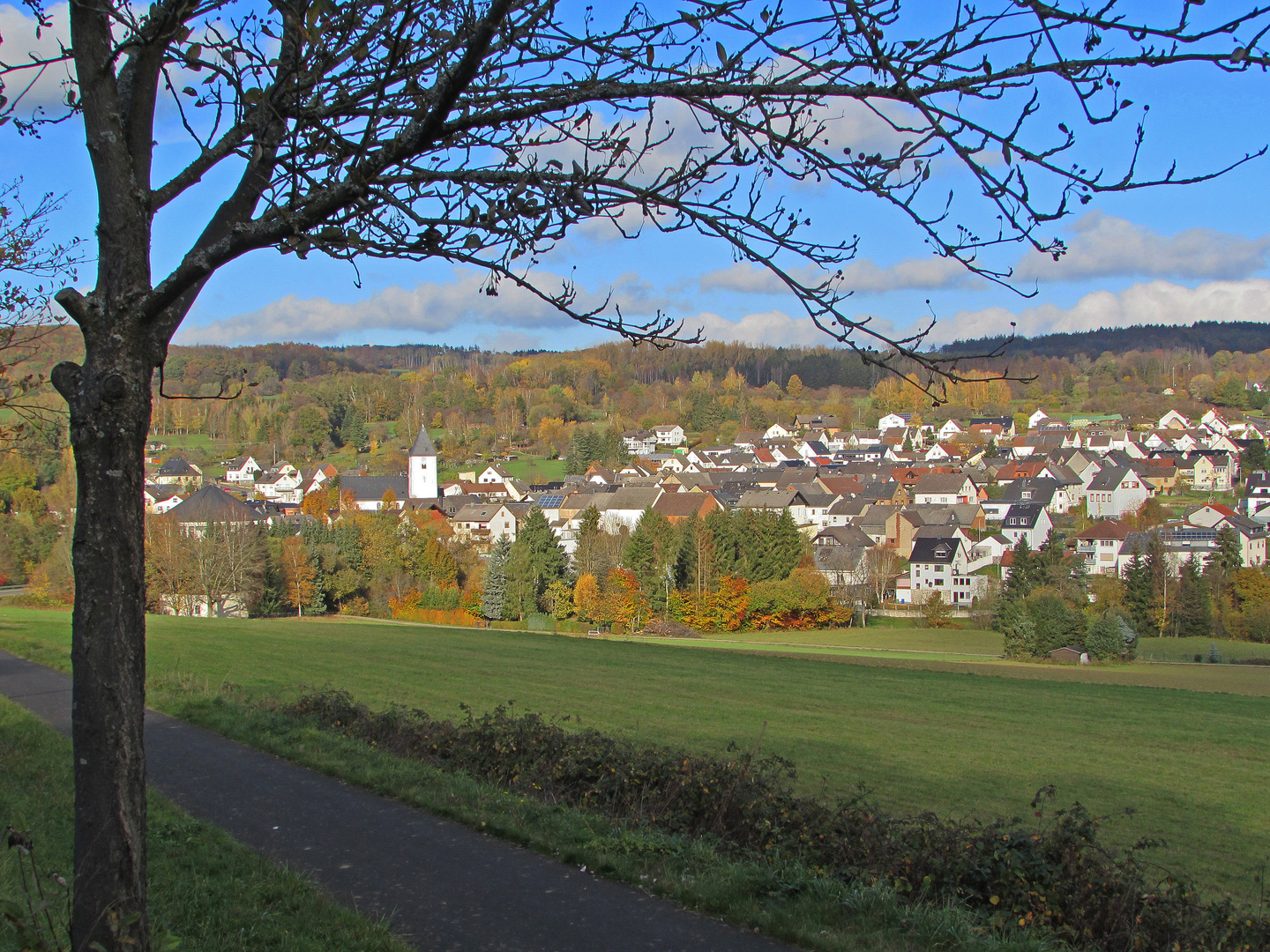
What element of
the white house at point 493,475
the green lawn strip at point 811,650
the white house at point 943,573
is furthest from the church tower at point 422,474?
the green lawn strip at point 811,650

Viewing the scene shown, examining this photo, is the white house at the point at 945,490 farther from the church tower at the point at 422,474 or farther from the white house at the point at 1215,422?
the white house at the point at 1215,422

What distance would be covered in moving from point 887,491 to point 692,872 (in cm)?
9879

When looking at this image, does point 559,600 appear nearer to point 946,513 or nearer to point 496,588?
point 496,588

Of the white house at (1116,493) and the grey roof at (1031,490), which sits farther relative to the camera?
the white house at (1116,493)

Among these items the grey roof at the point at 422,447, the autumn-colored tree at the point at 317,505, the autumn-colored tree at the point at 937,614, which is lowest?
the autumn-colored tree at the point at 937,614

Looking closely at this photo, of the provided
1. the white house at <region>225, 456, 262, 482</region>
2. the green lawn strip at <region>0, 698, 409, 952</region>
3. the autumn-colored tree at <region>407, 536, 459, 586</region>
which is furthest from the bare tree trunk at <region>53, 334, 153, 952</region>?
the white house at <region>225, 456, 262, 482</region>

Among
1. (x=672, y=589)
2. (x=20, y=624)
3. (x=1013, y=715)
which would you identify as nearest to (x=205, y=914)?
(x=1013, y=715)

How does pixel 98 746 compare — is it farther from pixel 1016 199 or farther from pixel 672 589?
pixel 672 589

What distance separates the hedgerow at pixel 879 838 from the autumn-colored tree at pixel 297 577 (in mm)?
50019

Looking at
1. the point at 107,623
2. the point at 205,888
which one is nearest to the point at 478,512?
the point at 205,888

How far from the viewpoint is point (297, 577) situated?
56.8m

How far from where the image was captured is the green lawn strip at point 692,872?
5.29 meters

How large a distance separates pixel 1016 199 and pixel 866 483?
106 metres

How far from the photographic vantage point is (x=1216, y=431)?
12862 cm
